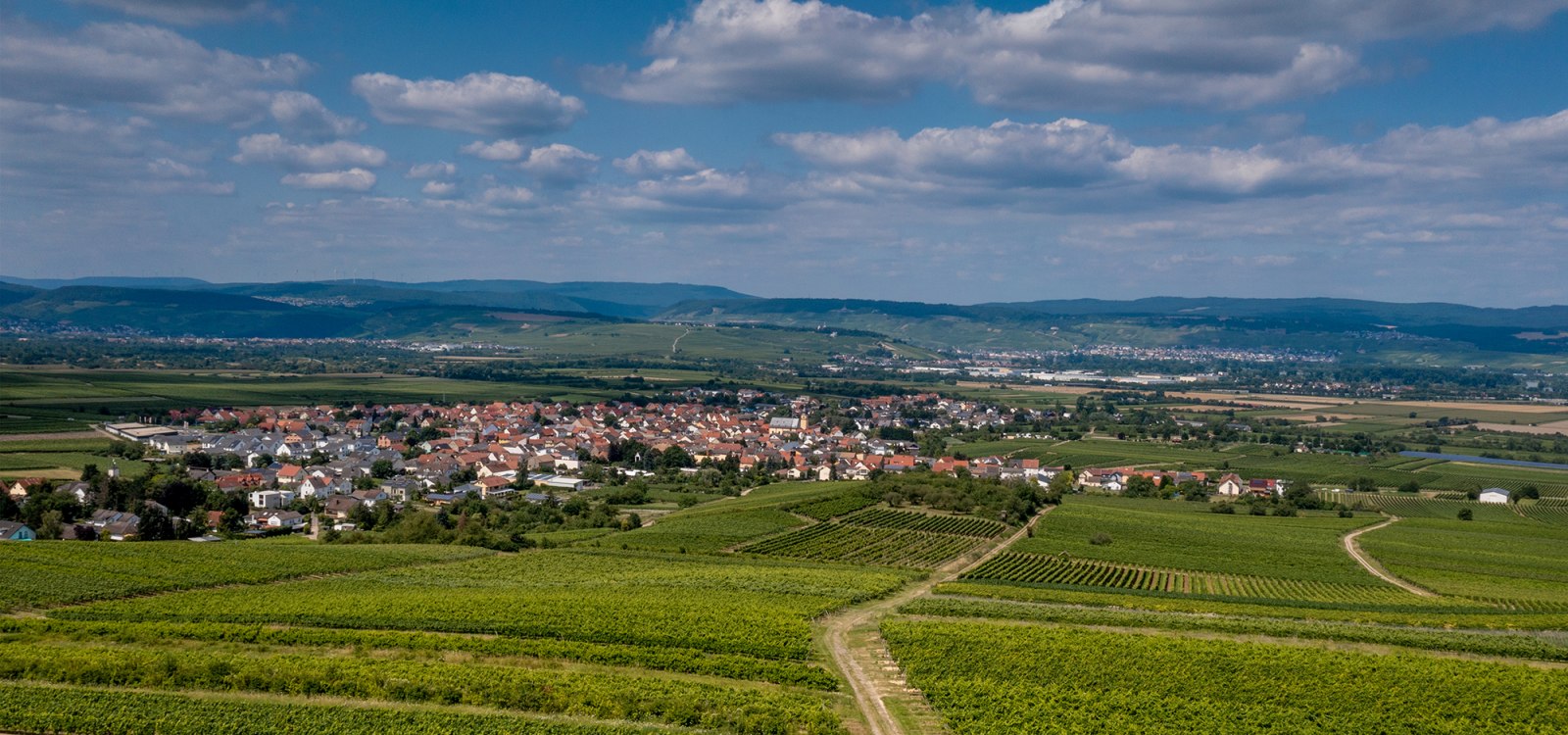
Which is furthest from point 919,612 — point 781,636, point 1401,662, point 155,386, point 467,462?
point 155,386

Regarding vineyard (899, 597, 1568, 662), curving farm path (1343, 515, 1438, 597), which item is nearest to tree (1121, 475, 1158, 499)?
curving farm path (1343, 515, 1438, 597)

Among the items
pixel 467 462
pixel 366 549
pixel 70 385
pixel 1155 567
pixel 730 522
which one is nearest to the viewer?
pixel 366 549

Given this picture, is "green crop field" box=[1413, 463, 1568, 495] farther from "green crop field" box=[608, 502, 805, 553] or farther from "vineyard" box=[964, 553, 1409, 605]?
"green crop field" box=[608, 502, 805, 553]

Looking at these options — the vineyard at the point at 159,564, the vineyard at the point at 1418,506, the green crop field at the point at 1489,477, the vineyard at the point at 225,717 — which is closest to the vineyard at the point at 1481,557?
the vineyard at the point at 1418,506

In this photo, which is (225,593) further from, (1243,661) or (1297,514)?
(1297,514)

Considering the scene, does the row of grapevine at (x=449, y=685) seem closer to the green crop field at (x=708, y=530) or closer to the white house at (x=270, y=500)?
the green crop field at (x=708, y=530)
